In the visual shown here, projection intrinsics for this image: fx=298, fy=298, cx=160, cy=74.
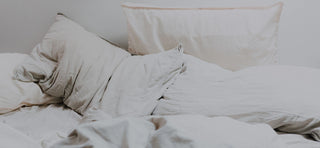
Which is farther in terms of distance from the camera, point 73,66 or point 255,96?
point 73,66

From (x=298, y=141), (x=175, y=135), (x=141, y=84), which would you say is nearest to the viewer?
(x=175, y=135)

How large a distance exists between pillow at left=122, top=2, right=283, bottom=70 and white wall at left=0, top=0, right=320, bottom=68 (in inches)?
9.3

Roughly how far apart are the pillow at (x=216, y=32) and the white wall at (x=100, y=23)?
24 centimetres

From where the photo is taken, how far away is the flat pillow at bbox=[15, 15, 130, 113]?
132 centimetres

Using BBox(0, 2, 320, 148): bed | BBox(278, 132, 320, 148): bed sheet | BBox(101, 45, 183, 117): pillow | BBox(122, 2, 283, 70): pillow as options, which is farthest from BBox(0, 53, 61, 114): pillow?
BBox(278, 132, 320, 148): bed sheet

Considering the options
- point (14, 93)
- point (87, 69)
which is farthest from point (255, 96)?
point (14, 93)

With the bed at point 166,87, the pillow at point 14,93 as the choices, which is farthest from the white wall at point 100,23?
the pillow at point 14,93

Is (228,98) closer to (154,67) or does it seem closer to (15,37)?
(154,67)

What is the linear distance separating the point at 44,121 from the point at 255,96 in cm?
85

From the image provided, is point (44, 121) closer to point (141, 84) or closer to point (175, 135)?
point (141, 84)

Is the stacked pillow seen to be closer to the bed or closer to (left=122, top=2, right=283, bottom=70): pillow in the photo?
the bed

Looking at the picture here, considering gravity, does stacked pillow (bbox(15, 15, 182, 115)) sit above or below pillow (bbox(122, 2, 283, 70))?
below

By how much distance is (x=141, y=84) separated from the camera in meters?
1.20

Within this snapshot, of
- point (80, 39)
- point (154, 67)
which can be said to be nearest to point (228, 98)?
point (154, 67)
